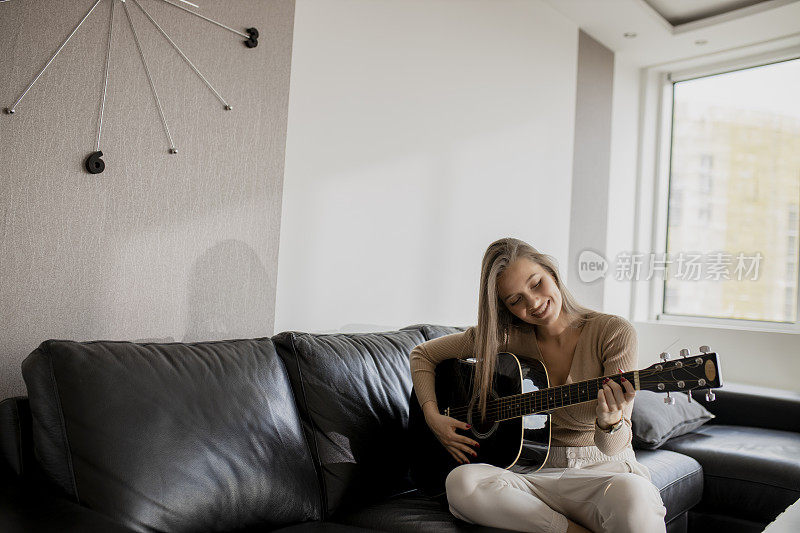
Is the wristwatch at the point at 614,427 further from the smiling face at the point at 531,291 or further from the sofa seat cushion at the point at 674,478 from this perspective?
the sofa seat cushion at the point at 674,478

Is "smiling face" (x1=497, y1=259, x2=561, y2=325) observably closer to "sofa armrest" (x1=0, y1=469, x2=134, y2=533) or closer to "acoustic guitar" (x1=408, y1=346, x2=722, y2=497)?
"acoustic guitar" (x1=408, y1=346, x2=722, y2=497)

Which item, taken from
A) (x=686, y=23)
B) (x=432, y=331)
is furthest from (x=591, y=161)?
(x=432, y=331)

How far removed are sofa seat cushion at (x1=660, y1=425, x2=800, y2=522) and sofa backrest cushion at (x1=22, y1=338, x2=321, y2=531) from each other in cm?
165

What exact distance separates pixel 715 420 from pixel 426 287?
61.9 inches

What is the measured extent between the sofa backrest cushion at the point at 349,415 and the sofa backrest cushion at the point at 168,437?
8 cm

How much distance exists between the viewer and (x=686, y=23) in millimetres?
4012

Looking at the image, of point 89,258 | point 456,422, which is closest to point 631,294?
point 456,422

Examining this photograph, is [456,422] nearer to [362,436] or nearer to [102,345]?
[362,436]

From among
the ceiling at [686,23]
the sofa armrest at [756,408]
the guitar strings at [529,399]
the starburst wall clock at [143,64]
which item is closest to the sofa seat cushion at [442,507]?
the guitar strings at [529,399]

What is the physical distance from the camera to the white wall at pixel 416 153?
2.57 meters

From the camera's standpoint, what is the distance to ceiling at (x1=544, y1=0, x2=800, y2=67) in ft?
12.2

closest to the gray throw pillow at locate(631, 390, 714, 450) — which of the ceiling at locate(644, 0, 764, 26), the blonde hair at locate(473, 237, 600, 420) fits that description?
the blonde hair at locate(473, 237, 600, 420)

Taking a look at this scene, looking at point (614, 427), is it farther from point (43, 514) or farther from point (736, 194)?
point (736, 194)

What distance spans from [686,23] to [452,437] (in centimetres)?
323
